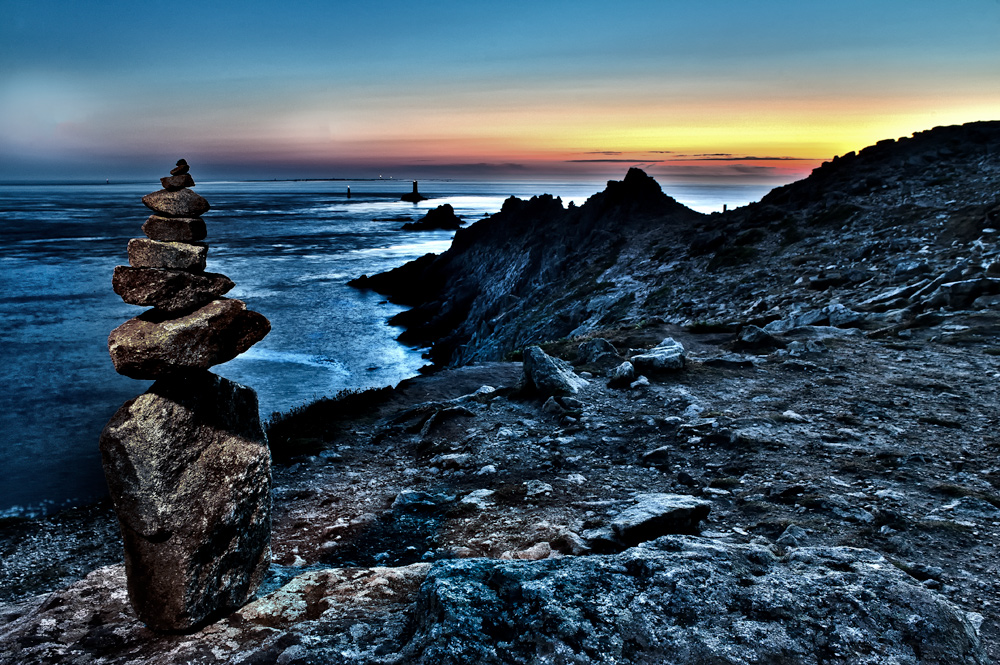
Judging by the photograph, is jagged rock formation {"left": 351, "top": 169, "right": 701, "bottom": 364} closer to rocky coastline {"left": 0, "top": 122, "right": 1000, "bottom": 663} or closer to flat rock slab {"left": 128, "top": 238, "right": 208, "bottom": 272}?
rocky coastline {"left": 0, "top": 122, "right": 1000, "bottom": 663}

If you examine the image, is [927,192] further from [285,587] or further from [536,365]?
[285,587]

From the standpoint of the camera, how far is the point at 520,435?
36.7ft

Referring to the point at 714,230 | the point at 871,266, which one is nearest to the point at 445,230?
the point at 714,230

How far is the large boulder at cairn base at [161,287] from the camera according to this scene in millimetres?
5270

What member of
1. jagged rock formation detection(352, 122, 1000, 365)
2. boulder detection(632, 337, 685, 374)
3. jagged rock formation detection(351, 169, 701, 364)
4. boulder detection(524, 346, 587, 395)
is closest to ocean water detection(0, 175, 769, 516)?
jagged rock formation detection(351, 169, 701, 364)

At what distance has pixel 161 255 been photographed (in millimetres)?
5352

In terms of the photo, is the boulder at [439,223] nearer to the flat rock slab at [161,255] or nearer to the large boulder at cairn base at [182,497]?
the flat rock slab at [161,255]

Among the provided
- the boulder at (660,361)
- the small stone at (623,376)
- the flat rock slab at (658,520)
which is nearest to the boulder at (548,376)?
the small stone at (623,376)

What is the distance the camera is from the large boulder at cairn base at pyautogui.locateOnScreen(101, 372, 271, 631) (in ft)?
Result: 16.7

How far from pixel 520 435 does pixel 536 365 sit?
2.38 m

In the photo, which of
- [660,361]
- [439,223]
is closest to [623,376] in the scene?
[660,361]

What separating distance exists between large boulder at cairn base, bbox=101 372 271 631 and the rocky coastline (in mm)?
323

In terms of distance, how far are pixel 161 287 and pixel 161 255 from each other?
31 centimetres

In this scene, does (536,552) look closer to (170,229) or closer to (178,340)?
(178,340)
